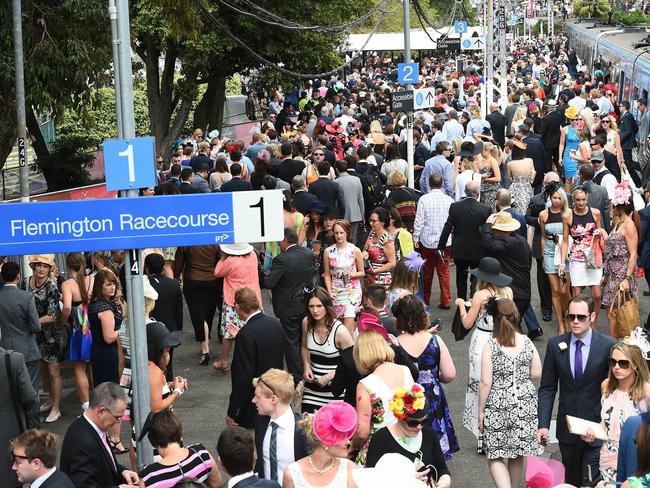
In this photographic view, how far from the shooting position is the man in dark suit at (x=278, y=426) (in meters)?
6.87

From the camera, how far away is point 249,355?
8.63m

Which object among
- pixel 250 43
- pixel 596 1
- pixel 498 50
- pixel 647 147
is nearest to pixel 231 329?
pixel 647 147

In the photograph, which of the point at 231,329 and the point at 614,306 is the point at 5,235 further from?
the point at 614,306

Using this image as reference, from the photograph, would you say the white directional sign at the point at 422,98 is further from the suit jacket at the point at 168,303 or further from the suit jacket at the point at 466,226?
the suit jacket at the point at 168,303

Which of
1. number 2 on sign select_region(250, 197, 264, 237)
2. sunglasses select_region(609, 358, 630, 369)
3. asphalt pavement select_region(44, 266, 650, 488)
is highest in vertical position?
number 2 on sign select_region(250, 197, 264, 237)

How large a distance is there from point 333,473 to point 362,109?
975 inches

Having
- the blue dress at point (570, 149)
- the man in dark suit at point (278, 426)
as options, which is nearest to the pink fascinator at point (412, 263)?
the man in dark suit at point (278, 426)

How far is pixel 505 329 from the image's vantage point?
819 centimetres

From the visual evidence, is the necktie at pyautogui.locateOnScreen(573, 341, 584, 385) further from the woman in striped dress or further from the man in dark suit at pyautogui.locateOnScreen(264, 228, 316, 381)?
the man in dark suit at pyautogui.locateOnScreen(264, 228, 316, 381)

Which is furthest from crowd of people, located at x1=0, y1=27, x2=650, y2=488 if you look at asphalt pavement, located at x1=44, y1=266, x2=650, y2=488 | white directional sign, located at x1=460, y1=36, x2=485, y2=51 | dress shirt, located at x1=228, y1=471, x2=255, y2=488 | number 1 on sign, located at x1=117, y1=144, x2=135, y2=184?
white directional sign, located at x1=460, y1=36, x2=485, y2=51

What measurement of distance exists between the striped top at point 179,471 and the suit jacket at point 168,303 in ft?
13.6

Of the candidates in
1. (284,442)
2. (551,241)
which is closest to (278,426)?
(284,442)

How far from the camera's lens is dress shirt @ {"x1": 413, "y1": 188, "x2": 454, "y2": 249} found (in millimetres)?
14219

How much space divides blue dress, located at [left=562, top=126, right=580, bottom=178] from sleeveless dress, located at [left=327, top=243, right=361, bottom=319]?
766 cm
